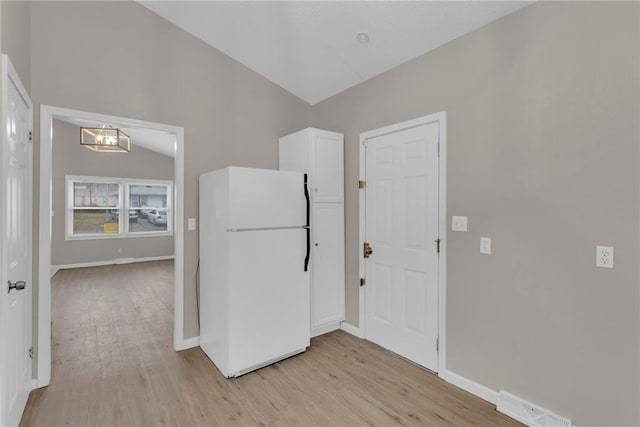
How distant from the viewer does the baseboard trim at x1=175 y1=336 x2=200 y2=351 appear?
305 centimetres

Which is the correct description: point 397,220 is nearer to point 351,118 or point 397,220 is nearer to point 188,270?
point 351,118

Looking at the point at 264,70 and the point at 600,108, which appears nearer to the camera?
the point at 600,108

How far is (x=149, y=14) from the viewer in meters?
2.89

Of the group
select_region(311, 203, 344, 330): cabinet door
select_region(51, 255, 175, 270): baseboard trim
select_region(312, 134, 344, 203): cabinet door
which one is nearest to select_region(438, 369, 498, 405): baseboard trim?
select_region(311, 203, 344, 330): cabinet door

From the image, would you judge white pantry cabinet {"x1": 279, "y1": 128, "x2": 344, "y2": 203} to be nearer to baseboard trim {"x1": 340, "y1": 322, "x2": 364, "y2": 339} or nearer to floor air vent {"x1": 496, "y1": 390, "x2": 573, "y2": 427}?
baseboard trim {"x1": 340, "y1": 322, "x2": 364, "y2": 339}

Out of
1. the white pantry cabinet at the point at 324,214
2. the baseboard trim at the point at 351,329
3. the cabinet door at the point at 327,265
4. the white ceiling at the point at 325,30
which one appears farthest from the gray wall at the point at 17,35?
the baseboard trim at the point at 351,329

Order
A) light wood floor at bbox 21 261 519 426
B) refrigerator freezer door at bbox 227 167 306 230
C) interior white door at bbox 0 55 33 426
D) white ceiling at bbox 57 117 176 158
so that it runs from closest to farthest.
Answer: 1. interior white door at bbox 0 55 33 426
2. light wood floor at bbox 21 261 519 426
3. refrigerator freezer door at bbox 227 167 306 230
4. white ceiling at bbox 57 117 176 158

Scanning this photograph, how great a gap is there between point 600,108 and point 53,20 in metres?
3.90

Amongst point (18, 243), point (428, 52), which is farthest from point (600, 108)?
point (18, 243)

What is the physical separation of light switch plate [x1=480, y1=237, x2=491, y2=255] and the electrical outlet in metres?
0.60

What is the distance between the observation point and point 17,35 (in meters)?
1.99

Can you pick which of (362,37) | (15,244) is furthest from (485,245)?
(15,244)

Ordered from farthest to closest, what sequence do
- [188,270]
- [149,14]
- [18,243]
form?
[188,270]
[149,14]
[18,243]

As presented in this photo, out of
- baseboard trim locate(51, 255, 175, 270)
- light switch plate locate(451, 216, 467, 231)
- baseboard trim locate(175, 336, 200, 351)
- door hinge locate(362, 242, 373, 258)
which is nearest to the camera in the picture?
light switch plate locate(451, 216, 467, 231)
